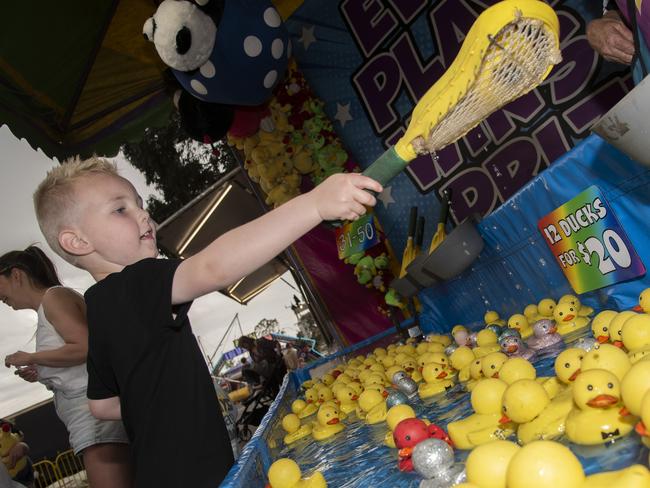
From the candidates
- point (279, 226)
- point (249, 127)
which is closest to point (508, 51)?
point (279, 226)

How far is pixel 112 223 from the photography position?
1.39 m

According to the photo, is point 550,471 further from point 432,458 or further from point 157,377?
point 157,377

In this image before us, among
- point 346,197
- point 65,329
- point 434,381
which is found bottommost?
point 434,381

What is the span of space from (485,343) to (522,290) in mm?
385

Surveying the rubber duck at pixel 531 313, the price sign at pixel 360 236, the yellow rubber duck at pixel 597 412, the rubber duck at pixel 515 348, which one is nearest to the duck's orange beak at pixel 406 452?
the yellow rubber duck at pixel 597 412

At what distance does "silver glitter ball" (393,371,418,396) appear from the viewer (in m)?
1.73

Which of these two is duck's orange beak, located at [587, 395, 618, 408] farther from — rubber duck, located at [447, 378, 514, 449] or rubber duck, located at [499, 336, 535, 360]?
rubber duck, located at [499, 336, 535, 360]

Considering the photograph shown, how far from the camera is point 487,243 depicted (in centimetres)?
213

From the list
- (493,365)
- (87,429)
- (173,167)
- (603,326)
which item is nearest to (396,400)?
(493,365)

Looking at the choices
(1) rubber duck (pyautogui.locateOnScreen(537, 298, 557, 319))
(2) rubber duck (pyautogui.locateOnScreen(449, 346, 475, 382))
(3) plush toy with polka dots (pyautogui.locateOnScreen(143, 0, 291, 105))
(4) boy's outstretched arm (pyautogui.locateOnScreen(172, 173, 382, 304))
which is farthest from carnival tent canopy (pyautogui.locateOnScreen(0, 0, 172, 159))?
(1) rubber duck (pyautogui.locateOnScreen(537, 298, 557, 319))

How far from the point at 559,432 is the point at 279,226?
636 mm

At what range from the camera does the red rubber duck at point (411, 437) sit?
41.9 inches

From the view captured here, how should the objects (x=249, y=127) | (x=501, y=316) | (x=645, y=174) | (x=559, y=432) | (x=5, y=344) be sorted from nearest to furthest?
(x=559, y=432), (x=645, y=174), (x=501, y=316), (x=249, y=127), (x=5, y=344)

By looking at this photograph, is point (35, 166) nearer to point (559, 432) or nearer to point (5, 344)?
point (5, 344)
